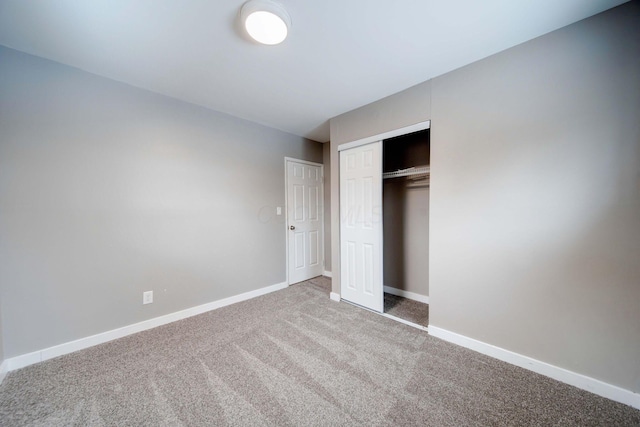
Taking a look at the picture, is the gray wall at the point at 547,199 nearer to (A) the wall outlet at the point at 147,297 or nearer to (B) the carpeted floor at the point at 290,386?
(B) the carpeted floor at the point at 290,386

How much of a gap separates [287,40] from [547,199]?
2.20m

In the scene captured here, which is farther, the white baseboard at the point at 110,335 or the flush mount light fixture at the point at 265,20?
the white baseboard at the point at 110,335

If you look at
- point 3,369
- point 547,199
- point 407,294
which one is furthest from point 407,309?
point 3,369

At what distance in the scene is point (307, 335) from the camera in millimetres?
2113

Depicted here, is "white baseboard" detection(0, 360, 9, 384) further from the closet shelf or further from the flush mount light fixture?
the closet shelf

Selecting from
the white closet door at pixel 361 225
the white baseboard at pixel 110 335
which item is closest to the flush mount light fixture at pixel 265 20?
the white closet door at pixel 361 225

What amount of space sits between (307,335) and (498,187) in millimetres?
2110

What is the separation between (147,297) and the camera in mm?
2254

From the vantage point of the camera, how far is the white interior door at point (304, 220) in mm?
3521

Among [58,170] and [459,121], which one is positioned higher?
[459,121]

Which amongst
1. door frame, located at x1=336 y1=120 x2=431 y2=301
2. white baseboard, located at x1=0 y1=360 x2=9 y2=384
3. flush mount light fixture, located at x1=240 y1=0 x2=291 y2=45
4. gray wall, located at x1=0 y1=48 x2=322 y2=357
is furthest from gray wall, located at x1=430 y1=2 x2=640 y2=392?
white baseboard, located at x1=0 y1=360 x2=9 y2=384

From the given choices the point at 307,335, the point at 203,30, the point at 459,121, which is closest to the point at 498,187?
the point at 459,121

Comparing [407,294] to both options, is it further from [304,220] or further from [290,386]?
[290,386]

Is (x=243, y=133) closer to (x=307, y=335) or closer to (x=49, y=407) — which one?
(x=307, y=335)
